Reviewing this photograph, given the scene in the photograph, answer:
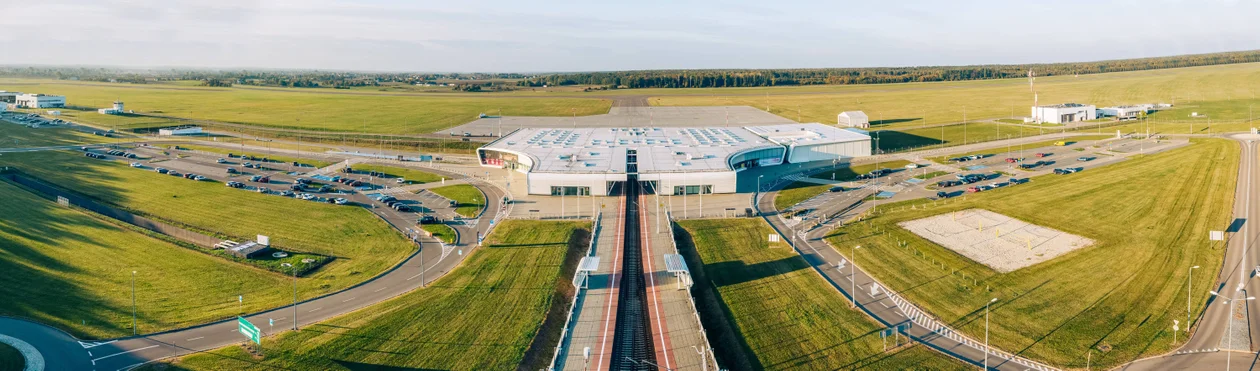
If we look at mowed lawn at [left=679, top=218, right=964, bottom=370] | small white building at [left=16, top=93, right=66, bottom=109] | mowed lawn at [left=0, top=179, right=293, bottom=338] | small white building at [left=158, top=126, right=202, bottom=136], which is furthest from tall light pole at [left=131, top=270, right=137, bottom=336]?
small white building at [left=16, top=93, right=66, bottom=109]

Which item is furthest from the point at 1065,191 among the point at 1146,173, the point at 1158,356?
the point at 1158,356

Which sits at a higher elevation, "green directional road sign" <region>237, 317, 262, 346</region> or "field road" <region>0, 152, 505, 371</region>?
"green directional road sign" <region>237, 317, 262, 346</region>

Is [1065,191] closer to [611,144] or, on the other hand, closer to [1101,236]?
[1101,236]

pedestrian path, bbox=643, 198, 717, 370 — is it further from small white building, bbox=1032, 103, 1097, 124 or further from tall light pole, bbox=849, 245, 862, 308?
small white building, bbox=1032, 103, 1097, 124

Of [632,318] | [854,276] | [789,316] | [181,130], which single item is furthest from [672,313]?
[181,130]

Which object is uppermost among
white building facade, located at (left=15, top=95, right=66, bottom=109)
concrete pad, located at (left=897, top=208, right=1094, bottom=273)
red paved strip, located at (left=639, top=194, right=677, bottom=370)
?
white building facade, located at (left=15, top=95, right=66, bottom=109)

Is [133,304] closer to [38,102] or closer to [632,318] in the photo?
[632,318]
